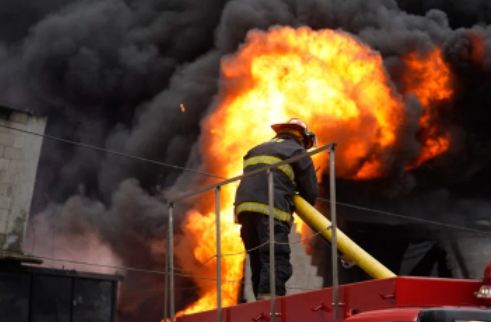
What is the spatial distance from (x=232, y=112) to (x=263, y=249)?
15438 mm

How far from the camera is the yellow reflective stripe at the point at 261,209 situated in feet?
22.4

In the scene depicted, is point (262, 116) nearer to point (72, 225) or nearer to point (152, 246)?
point (152, 246)

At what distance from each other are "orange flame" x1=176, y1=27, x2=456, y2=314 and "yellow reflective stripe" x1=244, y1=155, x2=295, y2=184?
40.3 ft

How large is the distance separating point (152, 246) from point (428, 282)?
65.8ft

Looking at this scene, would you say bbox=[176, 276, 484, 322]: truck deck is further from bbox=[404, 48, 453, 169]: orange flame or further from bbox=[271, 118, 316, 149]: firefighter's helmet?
bbox=[404, 48, 453, 169]: orange flame

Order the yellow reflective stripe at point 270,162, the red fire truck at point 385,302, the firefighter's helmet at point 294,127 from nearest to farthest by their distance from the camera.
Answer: the red fire truck at point 385,302 → the yellow reflective stripe at point 270,162 → the firefighter's helmet at point 294,127

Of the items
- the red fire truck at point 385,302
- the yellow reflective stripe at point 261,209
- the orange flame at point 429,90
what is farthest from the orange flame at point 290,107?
the red fire truck at point 385,302

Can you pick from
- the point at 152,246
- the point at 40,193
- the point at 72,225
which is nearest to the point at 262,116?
the point at 152,246

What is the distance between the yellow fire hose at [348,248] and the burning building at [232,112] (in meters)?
12.4

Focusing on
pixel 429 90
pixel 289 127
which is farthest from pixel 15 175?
pixel 429 90

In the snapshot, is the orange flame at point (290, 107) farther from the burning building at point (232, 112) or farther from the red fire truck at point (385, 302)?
the red fire truck at point (385, 302)

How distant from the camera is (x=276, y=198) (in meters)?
6.84

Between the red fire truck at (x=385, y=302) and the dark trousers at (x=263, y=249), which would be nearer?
the red fire truck at (x=385, y=302)

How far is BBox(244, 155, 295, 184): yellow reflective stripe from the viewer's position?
6.92 meters
